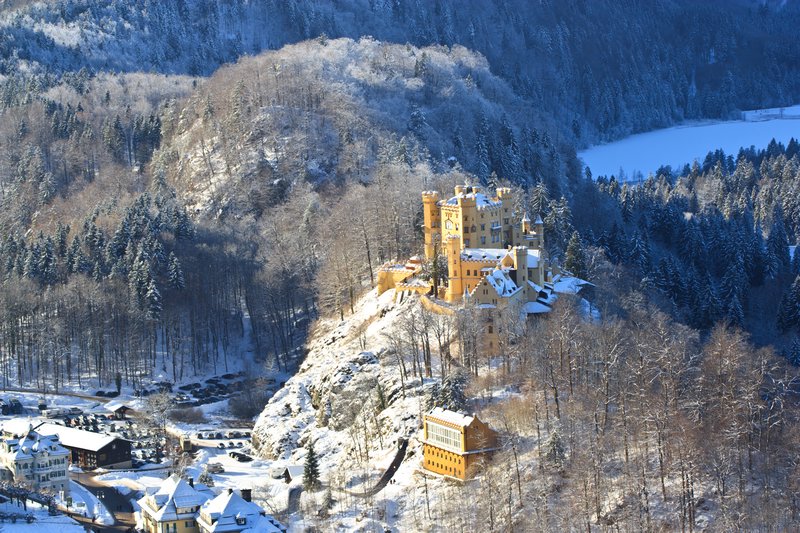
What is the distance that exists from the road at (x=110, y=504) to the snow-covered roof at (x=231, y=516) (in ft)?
22.2

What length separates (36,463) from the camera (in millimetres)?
105562

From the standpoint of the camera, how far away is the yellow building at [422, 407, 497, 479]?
102 m

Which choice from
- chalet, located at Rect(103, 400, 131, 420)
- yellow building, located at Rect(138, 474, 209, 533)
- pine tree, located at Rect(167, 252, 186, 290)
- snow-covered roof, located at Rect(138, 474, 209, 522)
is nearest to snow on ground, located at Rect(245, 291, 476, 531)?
yellow building, located at Rect(138, 474, 209, 533)

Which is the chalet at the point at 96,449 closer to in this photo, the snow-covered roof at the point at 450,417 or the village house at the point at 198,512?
the village house at the point at 198,512

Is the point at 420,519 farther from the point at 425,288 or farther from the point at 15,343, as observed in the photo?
the point at 15,343

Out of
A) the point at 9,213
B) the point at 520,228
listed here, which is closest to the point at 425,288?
the point at 520,228

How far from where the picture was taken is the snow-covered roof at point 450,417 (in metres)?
103

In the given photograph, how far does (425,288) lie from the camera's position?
419ft

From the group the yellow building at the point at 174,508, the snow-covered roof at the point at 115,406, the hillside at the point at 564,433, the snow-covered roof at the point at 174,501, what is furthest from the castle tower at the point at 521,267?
the snow-covered roof at the point at 115,406

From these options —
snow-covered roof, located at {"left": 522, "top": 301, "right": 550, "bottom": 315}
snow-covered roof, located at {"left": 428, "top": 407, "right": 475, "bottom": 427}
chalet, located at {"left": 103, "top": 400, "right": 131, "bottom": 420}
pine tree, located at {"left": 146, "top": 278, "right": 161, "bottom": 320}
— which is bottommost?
chalet, located at {"left": 103, "top": 400, "right": 131, "bottom": 420}

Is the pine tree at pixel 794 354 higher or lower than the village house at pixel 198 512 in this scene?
lower

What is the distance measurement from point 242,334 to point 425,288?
36993mm

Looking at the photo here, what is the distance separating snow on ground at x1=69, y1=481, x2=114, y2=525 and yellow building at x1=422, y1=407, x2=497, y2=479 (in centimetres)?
2347

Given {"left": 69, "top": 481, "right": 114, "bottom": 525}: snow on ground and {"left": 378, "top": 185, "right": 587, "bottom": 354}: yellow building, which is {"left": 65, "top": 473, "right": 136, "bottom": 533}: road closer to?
{"left": 69, "top": 481, "right": 114, "bottom": 525}: snow on ground
